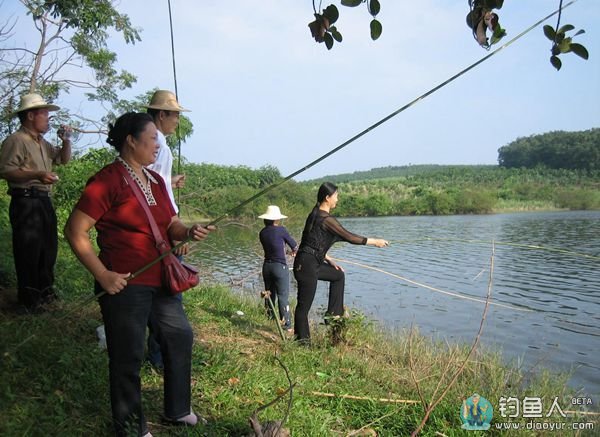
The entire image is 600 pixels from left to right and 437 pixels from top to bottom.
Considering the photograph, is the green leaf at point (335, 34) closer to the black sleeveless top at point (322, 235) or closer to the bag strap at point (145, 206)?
the bag strap at point (145, 206)

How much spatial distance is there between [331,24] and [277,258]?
443 cm

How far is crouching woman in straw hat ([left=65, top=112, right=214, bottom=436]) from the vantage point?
2.44m

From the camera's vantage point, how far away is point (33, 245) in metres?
4.29

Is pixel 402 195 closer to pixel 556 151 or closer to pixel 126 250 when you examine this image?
pixel 556 151

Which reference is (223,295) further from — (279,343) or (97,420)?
(97,420)

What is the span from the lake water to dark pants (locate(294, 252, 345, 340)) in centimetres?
101

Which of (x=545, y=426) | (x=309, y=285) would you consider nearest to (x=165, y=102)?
(x=309, y=285)

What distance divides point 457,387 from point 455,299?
786cm

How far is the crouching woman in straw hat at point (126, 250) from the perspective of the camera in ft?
7.99

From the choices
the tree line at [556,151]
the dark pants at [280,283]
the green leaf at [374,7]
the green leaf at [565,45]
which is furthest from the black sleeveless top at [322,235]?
the tree line at [556,151]

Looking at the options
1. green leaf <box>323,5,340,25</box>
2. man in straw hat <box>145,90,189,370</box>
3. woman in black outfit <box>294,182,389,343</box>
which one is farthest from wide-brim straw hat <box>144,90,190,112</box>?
woman in black outfit <box>294,182,389,343</box>

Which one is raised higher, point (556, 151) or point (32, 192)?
point (556, 151)

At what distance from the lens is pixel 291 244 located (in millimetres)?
6754

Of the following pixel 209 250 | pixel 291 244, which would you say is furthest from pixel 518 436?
pixel 209 250
